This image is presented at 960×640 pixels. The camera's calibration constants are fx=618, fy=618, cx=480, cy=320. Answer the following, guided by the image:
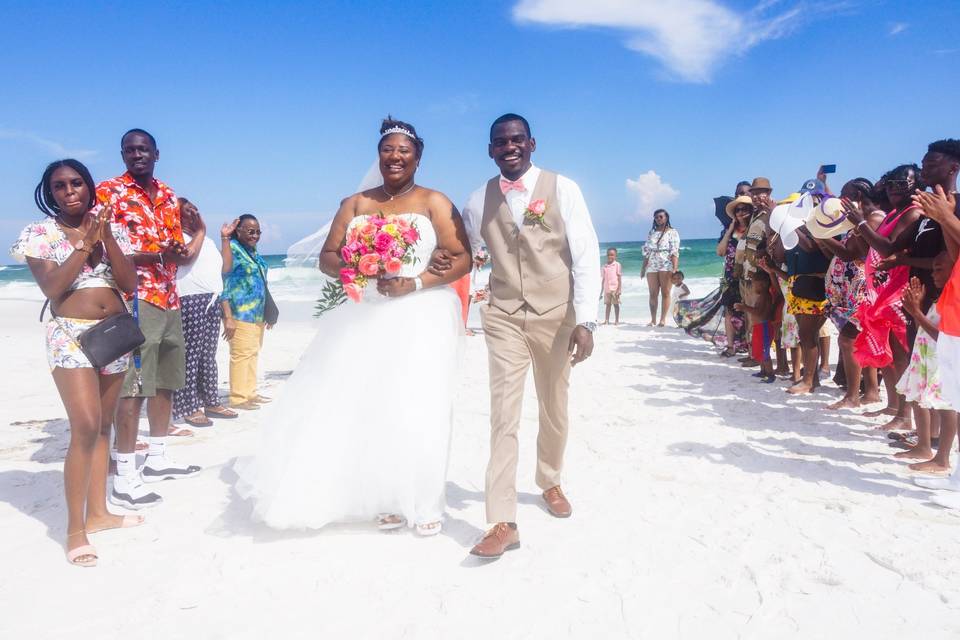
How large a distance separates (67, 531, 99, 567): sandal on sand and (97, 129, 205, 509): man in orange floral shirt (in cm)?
75

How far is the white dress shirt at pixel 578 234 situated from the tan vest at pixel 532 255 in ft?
0.11

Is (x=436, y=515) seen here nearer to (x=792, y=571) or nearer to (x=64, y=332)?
(x=792, y=571)

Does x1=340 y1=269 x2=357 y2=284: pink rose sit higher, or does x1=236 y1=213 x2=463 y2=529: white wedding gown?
x1=340 y1=269 x2=357 y2=284: pink rose

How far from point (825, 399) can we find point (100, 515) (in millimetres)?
6917

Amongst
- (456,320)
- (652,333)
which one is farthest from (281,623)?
(652,333)

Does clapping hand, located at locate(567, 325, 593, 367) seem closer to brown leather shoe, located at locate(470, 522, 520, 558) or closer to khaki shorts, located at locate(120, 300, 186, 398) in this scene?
brown leather shoe, located at locate(470, 522, 520, 558)

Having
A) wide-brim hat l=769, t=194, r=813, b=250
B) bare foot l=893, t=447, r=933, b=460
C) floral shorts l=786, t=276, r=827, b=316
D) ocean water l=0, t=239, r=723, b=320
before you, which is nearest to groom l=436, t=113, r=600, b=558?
ocean water l=0, t=239, r=723, b=320

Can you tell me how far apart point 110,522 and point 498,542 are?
7.85ft

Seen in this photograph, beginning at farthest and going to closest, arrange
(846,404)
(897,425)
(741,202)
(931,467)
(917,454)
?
(741,202) → (846,404) → (897,425) → (917,454) → (931,467)

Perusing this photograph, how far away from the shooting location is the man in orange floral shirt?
13.6 ft

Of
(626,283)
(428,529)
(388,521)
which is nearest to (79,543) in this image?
(388,521)

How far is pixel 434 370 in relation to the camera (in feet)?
12.0

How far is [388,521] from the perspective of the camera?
3713mm

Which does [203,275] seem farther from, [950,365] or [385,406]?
[950,365]
